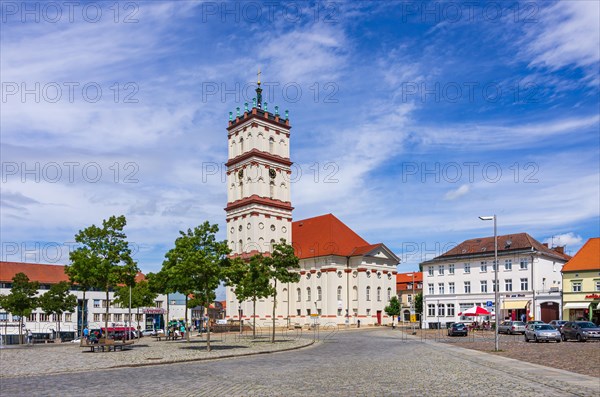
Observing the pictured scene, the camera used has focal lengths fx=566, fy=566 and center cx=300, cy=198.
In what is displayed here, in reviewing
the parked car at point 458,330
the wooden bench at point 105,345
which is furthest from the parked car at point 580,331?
the wooden bench at point 105,345

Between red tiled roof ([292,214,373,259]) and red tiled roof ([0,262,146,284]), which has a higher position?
red tiled roof ([292,214,373,259])

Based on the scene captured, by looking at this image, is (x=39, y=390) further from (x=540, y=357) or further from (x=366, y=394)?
(x=540, y=357)

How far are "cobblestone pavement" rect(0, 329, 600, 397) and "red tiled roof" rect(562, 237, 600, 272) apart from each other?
4772 cm

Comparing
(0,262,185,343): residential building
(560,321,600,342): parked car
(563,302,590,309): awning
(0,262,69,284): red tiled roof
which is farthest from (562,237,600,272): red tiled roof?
(0,262,69,284): red tiled roof

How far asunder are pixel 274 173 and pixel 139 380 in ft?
258

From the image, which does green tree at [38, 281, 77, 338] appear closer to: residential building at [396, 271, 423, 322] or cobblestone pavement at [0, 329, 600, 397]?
cobblestone pavement at [0, 329, 600, 397]

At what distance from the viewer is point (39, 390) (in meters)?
16.3

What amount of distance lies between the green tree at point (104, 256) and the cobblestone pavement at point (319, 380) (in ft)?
47.1

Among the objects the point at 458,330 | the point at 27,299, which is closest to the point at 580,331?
the point at 458,330

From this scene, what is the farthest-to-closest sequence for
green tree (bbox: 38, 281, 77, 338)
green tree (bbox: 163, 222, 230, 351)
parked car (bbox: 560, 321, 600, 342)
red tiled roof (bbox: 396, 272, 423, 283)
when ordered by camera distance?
red tiled roof (bbox: 396, 272, 423, 283) < green tree (bbox: 38, 281, 77, 338) < parked car (bbox: 560, 321, 600, 342) < green tree (bbox: 163, 222, 230, 351)

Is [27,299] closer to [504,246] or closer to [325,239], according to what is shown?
[325,239]

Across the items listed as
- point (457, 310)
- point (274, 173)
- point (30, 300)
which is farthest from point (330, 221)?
point (30, 300)

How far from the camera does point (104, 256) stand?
38.1m

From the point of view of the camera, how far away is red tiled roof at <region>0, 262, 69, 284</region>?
89.4 meters
